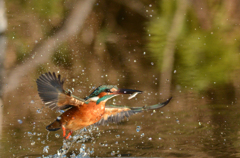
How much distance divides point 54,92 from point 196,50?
1.96 meters

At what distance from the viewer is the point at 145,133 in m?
2.04

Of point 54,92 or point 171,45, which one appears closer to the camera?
point 54,92

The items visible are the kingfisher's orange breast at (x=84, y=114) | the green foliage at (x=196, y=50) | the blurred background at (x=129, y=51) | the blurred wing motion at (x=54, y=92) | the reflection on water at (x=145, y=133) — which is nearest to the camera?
the blurred wing motion at (x=54, y=92)

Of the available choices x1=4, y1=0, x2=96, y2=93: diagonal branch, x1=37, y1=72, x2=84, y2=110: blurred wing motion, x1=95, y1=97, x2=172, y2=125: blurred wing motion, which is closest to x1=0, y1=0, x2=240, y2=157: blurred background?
x1=4, y1=0, x2=96, y2=93: diagonal branch

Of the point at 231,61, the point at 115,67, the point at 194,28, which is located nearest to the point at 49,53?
the point at 115,67

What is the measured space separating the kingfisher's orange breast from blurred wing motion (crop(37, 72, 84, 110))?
0.10 ft

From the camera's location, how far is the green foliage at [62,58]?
2.92 meters

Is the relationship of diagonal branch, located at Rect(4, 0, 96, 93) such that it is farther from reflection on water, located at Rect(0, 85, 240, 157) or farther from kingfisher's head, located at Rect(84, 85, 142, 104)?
kingfisher's head, located at Rect(84, 85, 142, 104)

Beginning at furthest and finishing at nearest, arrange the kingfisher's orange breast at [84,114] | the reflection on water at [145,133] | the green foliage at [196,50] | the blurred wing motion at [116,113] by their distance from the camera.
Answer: the green foliage at [196,50], the reflection on water at [145,133], the blurred wing motion at [116,113], the kingfisher's orange breast at [84,114]

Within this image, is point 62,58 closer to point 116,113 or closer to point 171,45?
point 171,45

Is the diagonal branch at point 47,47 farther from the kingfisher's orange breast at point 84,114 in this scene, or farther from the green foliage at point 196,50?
the kingfisher's orange breast at point 84,114

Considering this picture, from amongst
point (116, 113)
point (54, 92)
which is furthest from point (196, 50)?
point (54, 92)

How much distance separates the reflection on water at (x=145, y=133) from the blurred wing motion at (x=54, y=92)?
1.55 feet

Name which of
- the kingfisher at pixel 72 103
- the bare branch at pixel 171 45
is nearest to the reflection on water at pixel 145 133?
the bare branch at pixel 171 45
